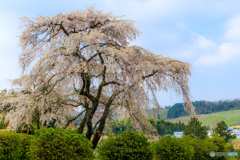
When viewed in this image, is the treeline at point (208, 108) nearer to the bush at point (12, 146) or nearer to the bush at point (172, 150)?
the bush at point (172, 150)

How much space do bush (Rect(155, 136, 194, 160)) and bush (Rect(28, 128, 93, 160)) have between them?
8.12 feet

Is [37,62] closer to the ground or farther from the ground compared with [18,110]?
farther from the ground

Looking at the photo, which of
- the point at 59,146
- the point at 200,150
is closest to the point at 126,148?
the point at 59,146

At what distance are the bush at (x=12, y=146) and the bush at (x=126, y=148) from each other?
12.6ft

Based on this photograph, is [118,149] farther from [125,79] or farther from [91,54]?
[91,54]

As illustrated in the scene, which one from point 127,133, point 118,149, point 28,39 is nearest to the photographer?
point 118,149

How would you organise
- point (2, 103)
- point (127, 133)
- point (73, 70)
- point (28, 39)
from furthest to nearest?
point (2, 103) → point (28, 39) → point (73, 70) → point (127, 133)

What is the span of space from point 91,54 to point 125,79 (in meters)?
1.96

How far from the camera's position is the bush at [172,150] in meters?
6.04

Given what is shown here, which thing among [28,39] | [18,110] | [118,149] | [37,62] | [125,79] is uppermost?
[28,39]

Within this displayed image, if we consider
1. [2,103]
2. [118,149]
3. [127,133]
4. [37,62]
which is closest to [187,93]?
[127,133]

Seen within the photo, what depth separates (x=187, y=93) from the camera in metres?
8.14

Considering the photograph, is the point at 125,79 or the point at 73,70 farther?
the point at 125,79

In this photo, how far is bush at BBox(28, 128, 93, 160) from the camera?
15.7ft
